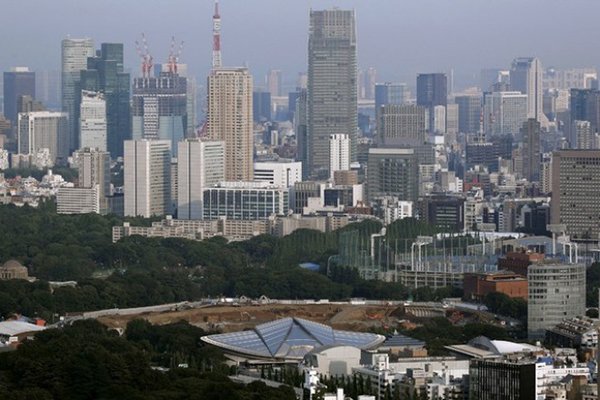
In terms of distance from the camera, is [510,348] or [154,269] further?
[154,269]

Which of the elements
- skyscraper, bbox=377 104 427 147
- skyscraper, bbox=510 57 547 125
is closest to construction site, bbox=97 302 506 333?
skyscraper, bbox=377 104 427 147

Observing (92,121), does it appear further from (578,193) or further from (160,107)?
(578,193)

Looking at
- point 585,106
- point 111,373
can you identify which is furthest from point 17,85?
point 111,373

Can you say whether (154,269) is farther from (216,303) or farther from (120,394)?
(120,394)

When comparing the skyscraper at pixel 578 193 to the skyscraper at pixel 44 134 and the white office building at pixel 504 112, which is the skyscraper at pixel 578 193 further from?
the white office building at pixel 504 112

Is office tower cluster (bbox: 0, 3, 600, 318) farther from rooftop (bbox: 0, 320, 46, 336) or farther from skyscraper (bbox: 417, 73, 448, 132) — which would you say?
rooftop (bbox: 0, 320, 46, 336)

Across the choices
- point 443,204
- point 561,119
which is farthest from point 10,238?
point 561,119
